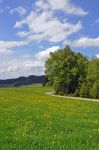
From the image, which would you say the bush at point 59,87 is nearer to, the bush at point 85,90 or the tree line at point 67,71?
the tree line at point 67,71

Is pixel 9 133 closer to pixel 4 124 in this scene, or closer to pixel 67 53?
pixel 4 124

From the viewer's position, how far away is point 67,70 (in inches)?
4392

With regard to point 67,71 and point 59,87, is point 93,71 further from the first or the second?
point 59,87

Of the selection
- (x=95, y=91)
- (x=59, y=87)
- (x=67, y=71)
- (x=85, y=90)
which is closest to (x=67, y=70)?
(x=67, y=71)

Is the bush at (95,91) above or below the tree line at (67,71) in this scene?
below

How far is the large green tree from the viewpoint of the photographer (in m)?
111

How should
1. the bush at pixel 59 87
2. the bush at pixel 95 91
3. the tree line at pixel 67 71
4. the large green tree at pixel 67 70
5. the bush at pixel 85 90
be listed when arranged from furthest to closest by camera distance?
1. the bush at pixel 59 87
2. the large green tree at pixel 67 70
3. the tree line at pixel 67 71
4. the bush at pixel 85 90
5. the bush at pixel 95 91

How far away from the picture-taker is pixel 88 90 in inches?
3612

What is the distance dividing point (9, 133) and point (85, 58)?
105 meters

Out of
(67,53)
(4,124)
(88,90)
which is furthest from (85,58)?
(4,124)

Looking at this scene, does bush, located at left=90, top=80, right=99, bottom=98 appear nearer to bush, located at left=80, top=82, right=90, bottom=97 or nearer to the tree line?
bush, located at left=80, top=82, right=90, bottom=97

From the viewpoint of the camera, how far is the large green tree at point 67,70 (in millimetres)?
110562

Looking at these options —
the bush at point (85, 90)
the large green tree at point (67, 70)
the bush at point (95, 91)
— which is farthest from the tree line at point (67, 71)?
the bush at point (95, 91)

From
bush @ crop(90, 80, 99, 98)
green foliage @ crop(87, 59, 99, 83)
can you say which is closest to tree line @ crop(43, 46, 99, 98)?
green foliage @ crop(87, 59, 99, 83)
